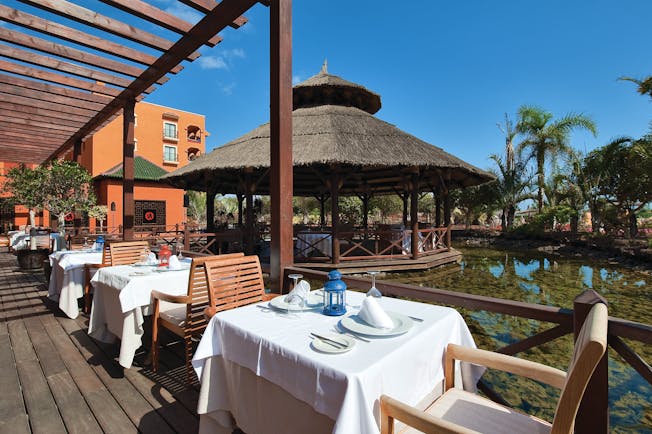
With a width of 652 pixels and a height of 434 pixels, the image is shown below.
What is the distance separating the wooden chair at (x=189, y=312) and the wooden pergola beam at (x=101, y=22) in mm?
2905

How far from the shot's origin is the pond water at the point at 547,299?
330 cm

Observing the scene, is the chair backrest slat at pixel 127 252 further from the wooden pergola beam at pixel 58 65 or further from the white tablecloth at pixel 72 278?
the wooden pergola beam at pixel 58 65

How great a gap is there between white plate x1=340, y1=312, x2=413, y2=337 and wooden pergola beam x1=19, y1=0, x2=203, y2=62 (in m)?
3.94

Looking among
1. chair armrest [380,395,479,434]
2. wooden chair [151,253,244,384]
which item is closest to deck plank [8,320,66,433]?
wooden chair [151,253,244,384]

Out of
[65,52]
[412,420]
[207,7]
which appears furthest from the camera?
[65,52]

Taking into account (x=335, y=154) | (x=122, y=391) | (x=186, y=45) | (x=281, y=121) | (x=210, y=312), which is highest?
(x=186, y=45)

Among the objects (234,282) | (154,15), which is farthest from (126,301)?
(154,15)

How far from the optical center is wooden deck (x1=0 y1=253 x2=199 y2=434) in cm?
218

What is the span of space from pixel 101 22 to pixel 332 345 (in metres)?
4.22

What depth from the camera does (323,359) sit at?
130 centimetres

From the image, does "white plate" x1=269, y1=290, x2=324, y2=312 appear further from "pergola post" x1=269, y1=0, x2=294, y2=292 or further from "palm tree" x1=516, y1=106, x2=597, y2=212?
"palm tree" x1=516, y1=106, x2=597, y2=212

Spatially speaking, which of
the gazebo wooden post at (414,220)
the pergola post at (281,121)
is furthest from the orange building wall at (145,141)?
the pergola post at (281,121)

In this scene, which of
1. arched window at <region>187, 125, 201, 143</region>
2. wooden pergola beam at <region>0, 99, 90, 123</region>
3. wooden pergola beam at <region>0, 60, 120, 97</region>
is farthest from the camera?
arched window at <region>187, 125, 201, 143</region>

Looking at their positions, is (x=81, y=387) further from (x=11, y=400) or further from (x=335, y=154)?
(x=335, y=154)
